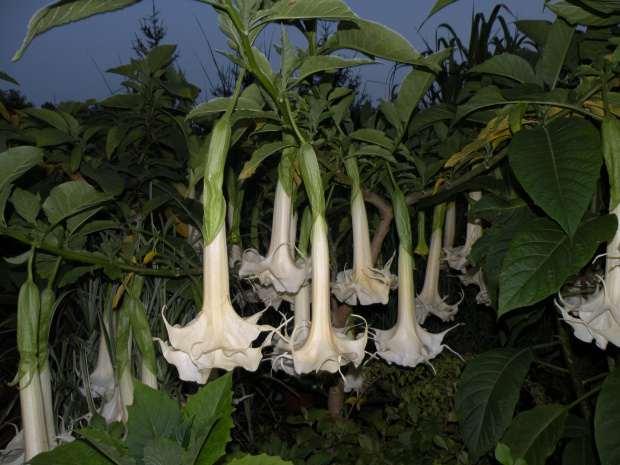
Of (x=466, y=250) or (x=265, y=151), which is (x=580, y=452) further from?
(x=265, y=151)

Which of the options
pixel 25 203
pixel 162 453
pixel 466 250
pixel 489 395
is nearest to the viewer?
pixel 162 453

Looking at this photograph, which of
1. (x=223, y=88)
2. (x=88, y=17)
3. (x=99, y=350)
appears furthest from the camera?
(x=223, y=88)

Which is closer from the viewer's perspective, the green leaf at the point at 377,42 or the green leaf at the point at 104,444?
the green leaf at the point at 104,444

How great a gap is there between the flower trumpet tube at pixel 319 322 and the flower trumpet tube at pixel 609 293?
0.26 m

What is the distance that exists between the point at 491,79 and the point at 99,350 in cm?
88

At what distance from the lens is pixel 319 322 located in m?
0.53

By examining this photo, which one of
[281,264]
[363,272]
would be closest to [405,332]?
[363,272]

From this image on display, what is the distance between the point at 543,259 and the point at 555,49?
Answer: 350 mm

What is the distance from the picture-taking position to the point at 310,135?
2.14ft

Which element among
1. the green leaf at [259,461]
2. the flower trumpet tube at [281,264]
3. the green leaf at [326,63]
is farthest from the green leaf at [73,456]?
the green leaf at [326,63]

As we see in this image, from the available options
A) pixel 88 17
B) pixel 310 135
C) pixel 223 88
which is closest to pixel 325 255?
pixel 310 135

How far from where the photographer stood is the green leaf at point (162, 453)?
0.39m

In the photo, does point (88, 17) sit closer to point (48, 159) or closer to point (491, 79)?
point (48, 159)

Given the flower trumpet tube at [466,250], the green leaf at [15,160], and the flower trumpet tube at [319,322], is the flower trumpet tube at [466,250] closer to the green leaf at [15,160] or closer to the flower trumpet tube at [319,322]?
the flower trumpet tube at [319,322]
